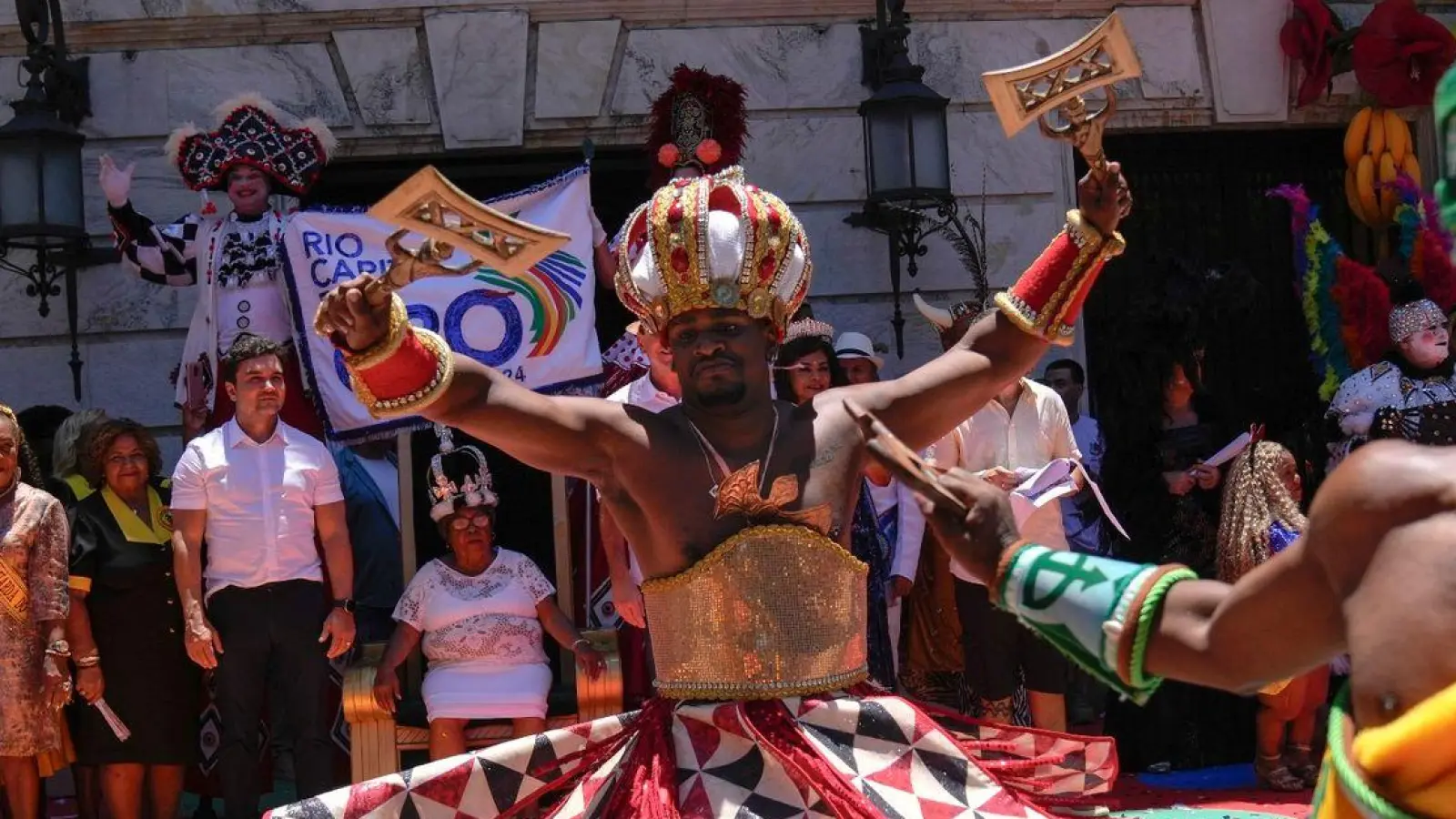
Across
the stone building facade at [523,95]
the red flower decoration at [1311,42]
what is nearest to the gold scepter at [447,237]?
the stone building facade at [523,95]

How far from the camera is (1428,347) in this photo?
7734 mm

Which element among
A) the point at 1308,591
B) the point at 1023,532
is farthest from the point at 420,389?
the point at 1023,532

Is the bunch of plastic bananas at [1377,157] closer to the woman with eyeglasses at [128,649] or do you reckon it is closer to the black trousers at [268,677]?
the black trousers at [268,677]

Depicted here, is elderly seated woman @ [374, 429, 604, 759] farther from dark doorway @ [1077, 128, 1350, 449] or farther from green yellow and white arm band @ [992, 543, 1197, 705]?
green yellow and white arm band @ [992, 543, 1197, 705]

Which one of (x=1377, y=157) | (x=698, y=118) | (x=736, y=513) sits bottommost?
(x=736, y=513)

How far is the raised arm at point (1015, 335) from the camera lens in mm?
4375

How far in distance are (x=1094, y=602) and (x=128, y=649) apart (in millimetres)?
4955

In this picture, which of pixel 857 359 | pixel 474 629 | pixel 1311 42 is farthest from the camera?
pixel 1311 42

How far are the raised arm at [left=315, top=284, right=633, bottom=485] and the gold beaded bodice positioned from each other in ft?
1.18

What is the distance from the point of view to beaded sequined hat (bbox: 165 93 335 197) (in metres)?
7.74

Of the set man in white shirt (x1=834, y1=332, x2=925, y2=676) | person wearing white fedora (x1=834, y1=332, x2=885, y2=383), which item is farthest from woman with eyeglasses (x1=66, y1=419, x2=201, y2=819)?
person wearing white fedora (x1=834, y1=332, x2=885, y2=383)

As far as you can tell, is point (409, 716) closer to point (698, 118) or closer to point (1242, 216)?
point (698, 118)

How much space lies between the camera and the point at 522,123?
9.18 meters

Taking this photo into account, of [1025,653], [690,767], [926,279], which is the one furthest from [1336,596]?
[926,279]
